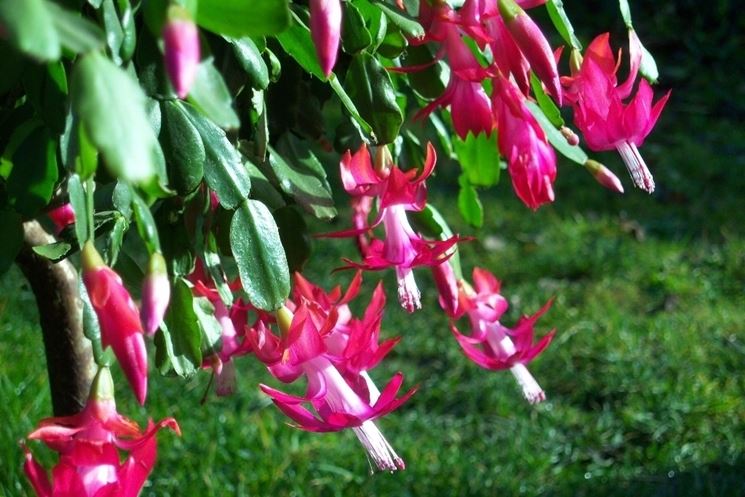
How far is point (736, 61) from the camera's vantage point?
5.34 meters

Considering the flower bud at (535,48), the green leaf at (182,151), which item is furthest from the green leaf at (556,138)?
the green leaf at (182,151)

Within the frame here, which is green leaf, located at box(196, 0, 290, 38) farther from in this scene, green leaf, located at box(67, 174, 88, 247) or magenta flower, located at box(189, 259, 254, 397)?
magenta flower, located at box(189, 259, 254, 397)

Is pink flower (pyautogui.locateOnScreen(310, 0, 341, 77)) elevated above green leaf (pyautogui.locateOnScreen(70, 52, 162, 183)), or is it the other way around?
green leaf (pyautogui.locateOnScreen(70, 52, 162, 183))

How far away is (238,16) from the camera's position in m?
0.85

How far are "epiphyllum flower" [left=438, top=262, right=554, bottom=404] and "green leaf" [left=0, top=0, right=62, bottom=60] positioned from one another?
2.62 ft

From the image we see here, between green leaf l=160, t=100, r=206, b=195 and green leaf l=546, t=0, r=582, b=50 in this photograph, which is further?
green leaf l=546, t=0, r=582, b=50

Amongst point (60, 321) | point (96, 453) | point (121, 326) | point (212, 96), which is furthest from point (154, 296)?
point (60, 321)

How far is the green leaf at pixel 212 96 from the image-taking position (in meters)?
0.75

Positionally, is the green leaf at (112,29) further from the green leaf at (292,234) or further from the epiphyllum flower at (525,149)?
the green leaf at (292,234)

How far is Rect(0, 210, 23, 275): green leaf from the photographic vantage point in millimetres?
1186

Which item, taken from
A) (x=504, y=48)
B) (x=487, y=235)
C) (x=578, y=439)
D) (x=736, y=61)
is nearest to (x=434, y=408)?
(x=578, y=439)

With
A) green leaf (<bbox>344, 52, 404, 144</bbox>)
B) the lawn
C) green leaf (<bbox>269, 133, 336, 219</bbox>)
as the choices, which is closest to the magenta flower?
green leaf (<bbox>269, 133, 336, 219</bbox>)

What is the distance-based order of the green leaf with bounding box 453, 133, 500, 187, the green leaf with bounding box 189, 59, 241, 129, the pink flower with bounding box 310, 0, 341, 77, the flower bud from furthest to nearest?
the green leaf with bounding box 453, 133, 500, 187
the flower bud
the pink flower with bounding box 310, 0, 341, 77
the green leaf with bounding box 189, 59, 241, 129

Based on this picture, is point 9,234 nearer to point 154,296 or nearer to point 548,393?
point 154,296
